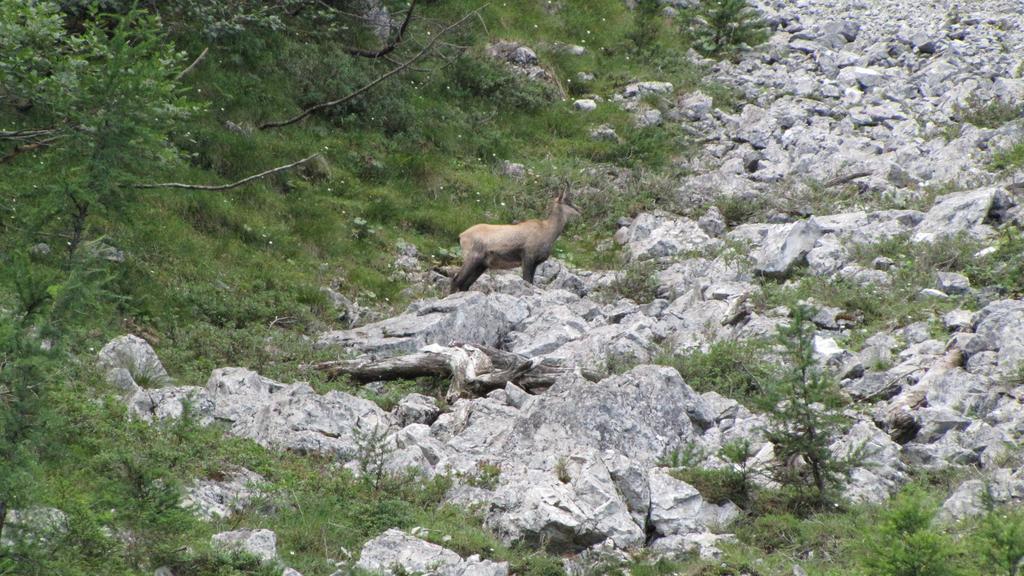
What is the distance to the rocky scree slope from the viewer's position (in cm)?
728

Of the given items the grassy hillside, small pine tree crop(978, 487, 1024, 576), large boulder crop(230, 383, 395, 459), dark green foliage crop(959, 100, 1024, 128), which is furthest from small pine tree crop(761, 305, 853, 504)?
dark green foliage crop(959, 100, 1024, 128)

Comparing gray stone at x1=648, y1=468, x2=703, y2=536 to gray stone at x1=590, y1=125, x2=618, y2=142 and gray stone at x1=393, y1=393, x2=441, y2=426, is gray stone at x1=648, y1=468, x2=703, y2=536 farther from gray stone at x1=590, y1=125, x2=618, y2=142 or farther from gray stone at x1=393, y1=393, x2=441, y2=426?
gray stone at x1=590, y1=125, x2=618, y2=142

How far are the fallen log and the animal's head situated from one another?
4860 mm

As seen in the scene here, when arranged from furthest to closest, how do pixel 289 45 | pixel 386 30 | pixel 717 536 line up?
1. pixel 386 30
2. pixel 289 45
3. pixel 717 536

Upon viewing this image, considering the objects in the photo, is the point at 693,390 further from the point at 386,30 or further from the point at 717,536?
the point at 386,30

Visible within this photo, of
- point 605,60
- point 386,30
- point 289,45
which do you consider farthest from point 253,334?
point 605,60

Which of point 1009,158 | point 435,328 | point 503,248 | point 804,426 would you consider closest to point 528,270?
point 503,248

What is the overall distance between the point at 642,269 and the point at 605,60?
8132 millimetres

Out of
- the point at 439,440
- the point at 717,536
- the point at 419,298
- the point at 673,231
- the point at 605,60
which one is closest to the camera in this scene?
the point at 717,536

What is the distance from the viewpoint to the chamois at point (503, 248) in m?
13.9

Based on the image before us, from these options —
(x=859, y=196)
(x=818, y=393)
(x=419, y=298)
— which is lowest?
(x=419, y=298)

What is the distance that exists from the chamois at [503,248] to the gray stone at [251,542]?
7.53 m

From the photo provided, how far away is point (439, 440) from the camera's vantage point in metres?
8.57

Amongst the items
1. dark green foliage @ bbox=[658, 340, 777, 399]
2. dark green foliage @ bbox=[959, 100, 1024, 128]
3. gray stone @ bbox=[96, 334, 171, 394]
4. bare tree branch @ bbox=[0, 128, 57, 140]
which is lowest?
gray stone @ bbox=[96, 334, 171, 394]
